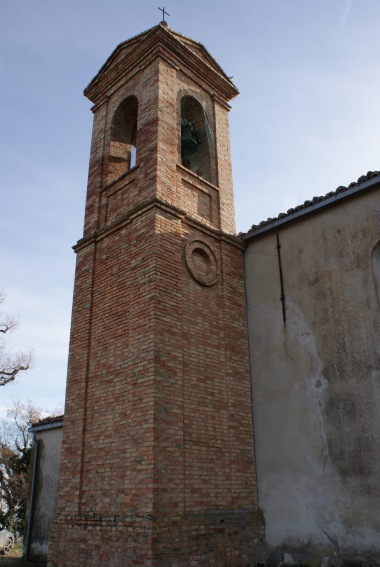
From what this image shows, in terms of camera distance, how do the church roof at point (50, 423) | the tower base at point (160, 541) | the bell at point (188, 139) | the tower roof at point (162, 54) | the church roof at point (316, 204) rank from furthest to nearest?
the church roof at point (50, 423)
the bell at point (188, 139)
the tower roof at point (162, 54)
the church roof at point (316, 204)
the tower base at point (160, 541)

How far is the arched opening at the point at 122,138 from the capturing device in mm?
10061

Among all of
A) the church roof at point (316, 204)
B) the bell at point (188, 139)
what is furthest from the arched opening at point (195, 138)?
the church roof at point (316, 204)

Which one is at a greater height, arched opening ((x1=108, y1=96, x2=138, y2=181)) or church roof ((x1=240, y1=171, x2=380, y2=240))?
arched opening ((x1=108, y1=96, x2=138, y2=181))

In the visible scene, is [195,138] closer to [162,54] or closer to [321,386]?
[162,54]

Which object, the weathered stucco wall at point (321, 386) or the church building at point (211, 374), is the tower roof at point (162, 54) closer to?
the church building at point (211, 374)

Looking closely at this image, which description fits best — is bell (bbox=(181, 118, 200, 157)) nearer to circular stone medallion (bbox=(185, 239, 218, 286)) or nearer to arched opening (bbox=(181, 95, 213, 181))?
arched opening (bbox=(181, 95, 213, 181))

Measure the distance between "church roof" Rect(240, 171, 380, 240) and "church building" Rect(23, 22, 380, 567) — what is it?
0.10 feet

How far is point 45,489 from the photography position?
11031mm

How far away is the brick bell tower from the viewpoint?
6504 mm

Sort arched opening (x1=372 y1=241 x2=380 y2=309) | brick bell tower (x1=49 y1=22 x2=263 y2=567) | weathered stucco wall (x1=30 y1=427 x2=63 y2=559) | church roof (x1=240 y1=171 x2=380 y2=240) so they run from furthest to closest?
weathered stucco wall (x1=30 y1=427 x2=63 y2=559) < church roof (x1=240 y1=171 x2=380 y2=240) < arched opening (x1=372 y1=241 x2=380 y2=309) < brick bell tower (x1=49 y1=22 x2=263 y2=567)

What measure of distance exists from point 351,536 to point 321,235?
183 inches

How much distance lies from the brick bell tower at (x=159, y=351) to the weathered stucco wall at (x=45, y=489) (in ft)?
11.4

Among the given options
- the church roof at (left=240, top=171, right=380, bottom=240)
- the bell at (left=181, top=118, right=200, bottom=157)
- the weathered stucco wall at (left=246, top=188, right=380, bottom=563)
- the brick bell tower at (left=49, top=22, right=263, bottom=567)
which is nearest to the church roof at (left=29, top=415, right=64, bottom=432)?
the brick bell tower at (left=49, top=22, right=263, bottom=567)

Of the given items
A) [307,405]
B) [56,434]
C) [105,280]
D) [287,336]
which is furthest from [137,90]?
[56,434]
